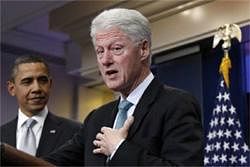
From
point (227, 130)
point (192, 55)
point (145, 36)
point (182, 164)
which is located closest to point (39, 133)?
point (145, 36)

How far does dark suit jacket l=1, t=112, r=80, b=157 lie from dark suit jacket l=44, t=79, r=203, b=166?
2.44 ft

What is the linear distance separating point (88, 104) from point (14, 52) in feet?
4.28

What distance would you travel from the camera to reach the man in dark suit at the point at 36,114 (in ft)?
8.05

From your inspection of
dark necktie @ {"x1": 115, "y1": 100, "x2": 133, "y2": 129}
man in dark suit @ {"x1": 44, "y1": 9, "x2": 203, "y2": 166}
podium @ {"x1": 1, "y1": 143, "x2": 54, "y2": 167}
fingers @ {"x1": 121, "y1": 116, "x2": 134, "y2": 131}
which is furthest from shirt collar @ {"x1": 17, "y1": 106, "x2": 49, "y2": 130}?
podium @ {"x1": 1, "y1": 143, "x2": 54, "y2": 167}

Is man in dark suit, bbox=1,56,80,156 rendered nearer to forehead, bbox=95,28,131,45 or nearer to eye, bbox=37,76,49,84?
eye, bbox=37,76,49,84

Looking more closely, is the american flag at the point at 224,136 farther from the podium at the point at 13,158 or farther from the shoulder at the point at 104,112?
the podium at the point at 13,158

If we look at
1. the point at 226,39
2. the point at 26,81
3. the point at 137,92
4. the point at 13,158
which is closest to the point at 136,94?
the point at 137,92

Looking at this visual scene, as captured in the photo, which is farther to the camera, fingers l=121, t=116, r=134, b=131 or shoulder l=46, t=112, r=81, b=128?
shoulder l=46, t=112, r=81, b=128

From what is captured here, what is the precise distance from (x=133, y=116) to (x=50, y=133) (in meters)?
1.01

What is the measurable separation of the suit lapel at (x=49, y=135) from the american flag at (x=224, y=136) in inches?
116

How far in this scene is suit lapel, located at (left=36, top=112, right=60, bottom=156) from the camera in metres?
2.39

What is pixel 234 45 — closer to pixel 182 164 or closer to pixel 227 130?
pixel 227 130

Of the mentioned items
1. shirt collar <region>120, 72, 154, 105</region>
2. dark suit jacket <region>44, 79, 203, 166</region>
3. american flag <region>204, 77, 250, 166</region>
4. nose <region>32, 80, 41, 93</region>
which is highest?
american flag <region>204, 77, 250, 166</region>

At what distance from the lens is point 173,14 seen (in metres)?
5.86
